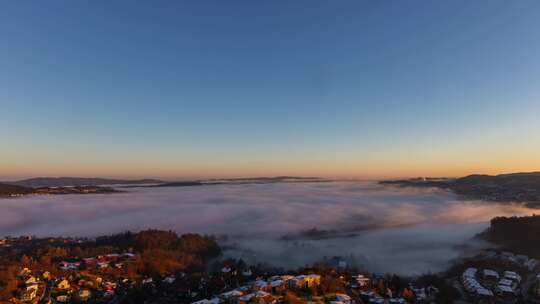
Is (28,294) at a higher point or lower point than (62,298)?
higher

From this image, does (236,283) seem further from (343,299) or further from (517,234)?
(517,234)

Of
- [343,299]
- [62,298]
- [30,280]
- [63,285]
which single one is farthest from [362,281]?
[30,280]

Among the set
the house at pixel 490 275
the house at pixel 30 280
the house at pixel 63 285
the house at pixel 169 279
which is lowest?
the house at pixel 169 279

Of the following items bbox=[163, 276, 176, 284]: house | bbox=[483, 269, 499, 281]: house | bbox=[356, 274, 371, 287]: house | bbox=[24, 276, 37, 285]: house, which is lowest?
bbox=[163, 276, 176, 284]: house

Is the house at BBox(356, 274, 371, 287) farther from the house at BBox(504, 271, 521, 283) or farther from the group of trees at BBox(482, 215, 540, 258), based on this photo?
the group of trees at BBox(482, 215, 540, 258)

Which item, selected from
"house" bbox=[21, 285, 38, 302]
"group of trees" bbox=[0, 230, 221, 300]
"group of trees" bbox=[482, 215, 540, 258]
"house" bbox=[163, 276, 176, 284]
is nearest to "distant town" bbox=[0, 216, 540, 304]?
"house" bbox=[163, 276, 176, 284]

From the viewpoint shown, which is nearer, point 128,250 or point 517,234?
point 128,250

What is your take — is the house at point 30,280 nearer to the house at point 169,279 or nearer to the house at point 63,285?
the house at point 63,285

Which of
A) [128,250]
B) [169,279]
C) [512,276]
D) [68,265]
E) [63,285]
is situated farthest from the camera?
[128,250]

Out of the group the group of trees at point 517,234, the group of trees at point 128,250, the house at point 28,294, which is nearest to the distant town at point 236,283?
the house at point 28,294

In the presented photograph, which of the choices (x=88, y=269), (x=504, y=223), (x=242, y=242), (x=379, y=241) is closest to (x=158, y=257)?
(x=88, y=269)

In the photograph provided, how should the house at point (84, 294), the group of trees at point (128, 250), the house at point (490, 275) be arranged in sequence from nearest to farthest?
the house at point (84, 294) → the house at point (490, 275) → the group of trees at point (128, 250)
